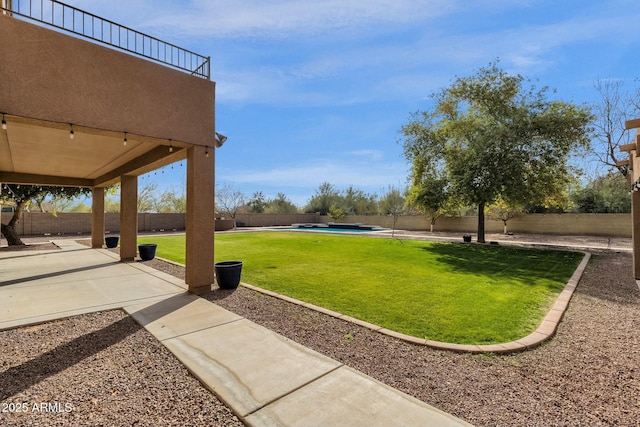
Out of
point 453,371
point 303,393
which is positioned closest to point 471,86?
point 453,371

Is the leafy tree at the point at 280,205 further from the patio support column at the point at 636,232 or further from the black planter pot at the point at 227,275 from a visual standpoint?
the patio support column at the point at 636,232

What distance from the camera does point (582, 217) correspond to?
21.7 meters

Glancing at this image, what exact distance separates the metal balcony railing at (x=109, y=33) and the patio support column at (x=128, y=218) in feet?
18.3

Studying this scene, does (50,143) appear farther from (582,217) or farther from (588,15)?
(582,217)

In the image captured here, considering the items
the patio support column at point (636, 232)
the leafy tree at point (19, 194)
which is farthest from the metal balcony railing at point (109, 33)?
the leafy tree at point (19, 194)

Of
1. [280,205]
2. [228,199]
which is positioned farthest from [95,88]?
[280,205]

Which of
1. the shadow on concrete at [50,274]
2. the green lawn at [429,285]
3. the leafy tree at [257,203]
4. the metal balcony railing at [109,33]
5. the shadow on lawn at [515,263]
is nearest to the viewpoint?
the green lawn at [429,285]

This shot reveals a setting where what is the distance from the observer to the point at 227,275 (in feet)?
22.0

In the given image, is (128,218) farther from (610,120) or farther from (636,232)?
(610,120)

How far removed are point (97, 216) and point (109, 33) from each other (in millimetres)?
11515

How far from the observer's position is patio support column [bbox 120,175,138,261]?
416 inches

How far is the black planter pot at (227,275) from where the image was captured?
669 cm

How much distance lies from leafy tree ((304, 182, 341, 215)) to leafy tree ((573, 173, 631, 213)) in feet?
87.3

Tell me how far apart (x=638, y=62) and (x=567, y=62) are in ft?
23.0
